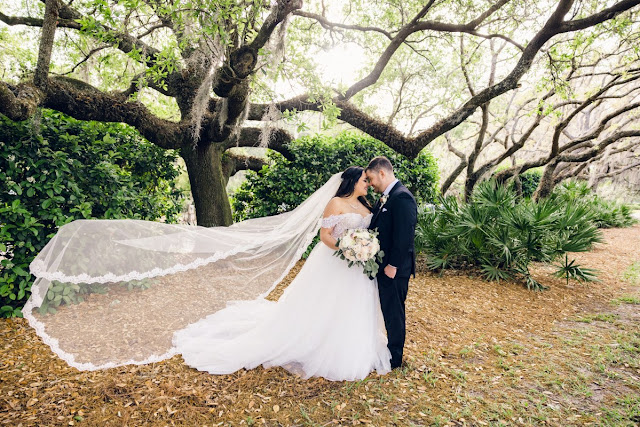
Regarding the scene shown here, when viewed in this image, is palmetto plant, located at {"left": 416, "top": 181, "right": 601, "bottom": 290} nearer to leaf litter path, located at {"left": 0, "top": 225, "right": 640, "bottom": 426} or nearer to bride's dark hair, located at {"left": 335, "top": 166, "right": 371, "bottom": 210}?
leaf litter path, located at {"left": 0, "top": 225, "right": 640, "bottom": 426}

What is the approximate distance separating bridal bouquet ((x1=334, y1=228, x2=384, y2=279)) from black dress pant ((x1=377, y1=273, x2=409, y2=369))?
232 millimetres

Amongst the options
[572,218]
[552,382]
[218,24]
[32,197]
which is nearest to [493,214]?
[572,218]

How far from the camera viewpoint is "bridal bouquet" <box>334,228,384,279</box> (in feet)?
10.9

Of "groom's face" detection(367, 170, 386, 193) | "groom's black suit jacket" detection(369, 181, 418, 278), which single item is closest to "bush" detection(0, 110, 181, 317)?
"groom's face" detection(367, 170, 386, 193)

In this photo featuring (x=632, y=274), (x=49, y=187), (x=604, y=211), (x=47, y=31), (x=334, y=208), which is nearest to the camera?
(x=334, y=208)

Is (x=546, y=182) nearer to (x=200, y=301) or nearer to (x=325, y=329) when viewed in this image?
(x=325, y=329)

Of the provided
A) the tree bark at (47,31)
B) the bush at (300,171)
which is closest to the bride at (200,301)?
the tree bark at (47,31)

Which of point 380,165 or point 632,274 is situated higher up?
point 380,165

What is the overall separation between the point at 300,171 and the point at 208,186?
6.86 feet

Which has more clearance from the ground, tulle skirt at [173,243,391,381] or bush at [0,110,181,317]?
bush at [0,110,181,317]

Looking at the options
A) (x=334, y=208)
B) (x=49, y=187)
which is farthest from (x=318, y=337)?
(x=49, y=187)

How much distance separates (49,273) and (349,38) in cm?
897

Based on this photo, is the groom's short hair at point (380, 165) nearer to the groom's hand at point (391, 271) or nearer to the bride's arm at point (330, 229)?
the bride's arm at point (330, 229)

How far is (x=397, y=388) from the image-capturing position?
11.2ft
